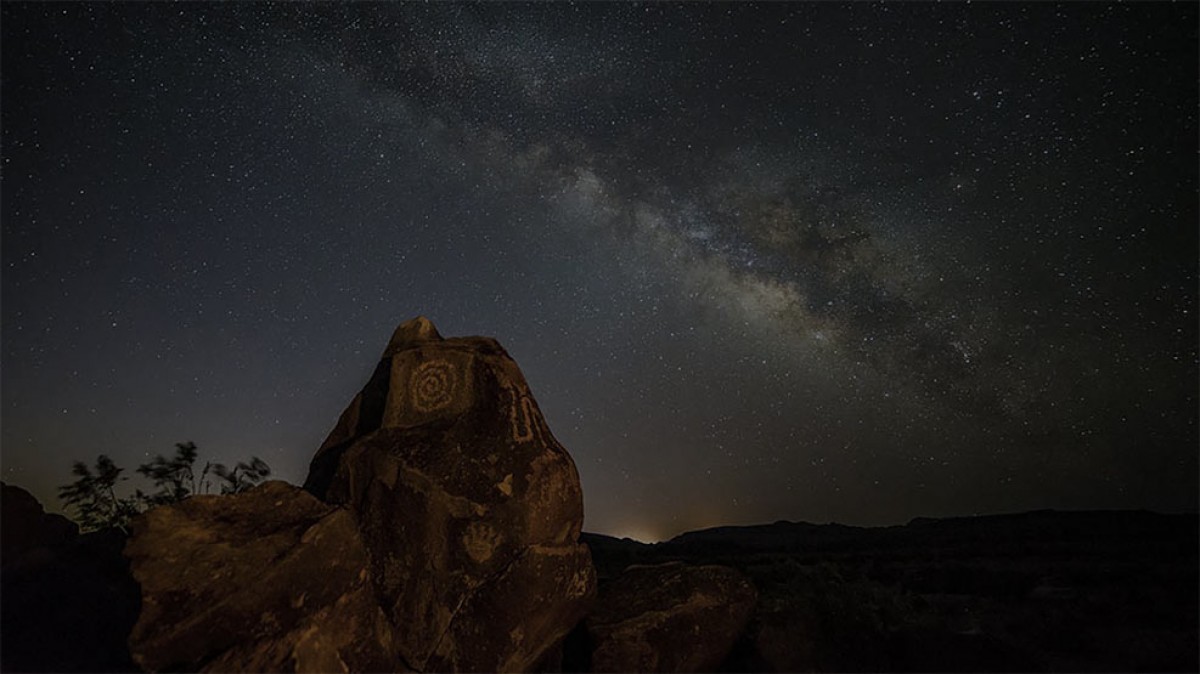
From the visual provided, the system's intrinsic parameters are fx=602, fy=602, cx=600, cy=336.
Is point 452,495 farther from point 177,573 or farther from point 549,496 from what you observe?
point 177,573

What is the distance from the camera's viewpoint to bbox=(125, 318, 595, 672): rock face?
794cm

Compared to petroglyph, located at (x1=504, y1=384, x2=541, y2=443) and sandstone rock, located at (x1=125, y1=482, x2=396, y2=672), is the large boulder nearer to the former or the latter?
petroglyph, located at (x1=504, y1=384, x2=541, y2=443)

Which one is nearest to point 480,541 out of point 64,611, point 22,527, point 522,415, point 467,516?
point 467,516

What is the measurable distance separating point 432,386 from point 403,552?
10.3 ft

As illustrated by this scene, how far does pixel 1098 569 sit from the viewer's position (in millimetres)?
23000

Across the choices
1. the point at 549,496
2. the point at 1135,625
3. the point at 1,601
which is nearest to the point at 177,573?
the point at 549,496

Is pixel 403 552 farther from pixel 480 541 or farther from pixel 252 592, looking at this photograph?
pixel 252 592

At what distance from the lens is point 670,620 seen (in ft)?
36.0

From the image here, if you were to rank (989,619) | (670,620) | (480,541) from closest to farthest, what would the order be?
(480,541) → (670,620) → (989,619)

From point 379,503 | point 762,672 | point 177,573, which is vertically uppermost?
point 379,503

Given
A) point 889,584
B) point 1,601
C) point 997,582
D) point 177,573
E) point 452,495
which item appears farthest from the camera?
point 889,584

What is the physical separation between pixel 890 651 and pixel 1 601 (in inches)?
686

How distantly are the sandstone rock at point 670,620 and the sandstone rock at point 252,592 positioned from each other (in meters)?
3.85

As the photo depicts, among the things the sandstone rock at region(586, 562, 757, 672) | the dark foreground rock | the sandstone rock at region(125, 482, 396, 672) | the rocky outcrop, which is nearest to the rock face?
the sandstone rock at region(125, 482, 396, 672)
